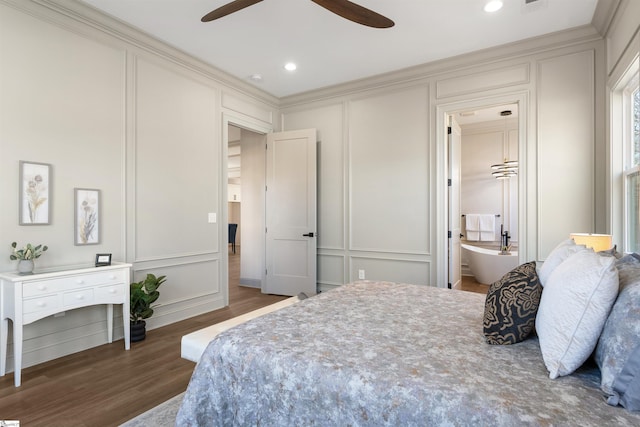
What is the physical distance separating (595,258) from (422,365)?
704 millimetres

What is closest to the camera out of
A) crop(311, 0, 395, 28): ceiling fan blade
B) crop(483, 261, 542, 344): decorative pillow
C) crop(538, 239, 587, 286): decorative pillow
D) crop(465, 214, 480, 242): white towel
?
crop(483, 261, 542, 344): decorative pillow

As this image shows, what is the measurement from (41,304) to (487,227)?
6153 millimetres

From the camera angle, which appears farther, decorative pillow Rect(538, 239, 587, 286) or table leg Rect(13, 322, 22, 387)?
table leg Rect(13, 322, 22, 387)

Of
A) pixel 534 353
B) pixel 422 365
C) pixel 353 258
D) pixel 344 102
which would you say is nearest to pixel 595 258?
pixel 534 353

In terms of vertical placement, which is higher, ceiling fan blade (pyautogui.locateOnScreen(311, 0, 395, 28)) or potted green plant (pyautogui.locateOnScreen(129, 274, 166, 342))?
ceiling fan blade (pyautogui.locateOnScreen(311, 0, 395, 28))

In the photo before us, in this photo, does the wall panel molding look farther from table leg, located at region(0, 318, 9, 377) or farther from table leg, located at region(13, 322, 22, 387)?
table leg, located at region(0, 318, 9, 377)

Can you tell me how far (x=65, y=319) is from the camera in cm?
275

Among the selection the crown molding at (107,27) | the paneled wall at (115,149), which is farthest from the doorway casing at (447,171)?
the crown molding at (107,27)

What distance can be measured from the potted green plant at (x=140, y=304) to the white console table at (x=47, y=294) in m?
0.22

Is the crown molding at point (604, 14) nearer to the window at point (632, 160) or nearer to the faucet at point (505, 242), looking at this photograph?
the window at point (632, 160)

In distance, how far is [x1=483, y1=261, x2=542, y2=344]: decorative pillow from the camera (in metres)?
1.36

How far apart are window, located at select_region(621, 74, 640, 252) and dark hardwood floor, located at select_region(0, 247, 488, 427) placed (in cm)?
348

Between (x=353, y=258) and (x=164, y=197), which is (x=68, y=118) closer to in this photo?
(x=164, y=197)

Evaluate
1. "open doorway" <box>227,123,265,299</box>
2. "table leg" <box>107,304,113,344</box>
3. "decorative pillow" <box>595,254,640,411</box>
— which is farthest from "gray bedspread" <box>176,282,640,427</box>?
"open doorway" <box>227,123,265,299</box>
